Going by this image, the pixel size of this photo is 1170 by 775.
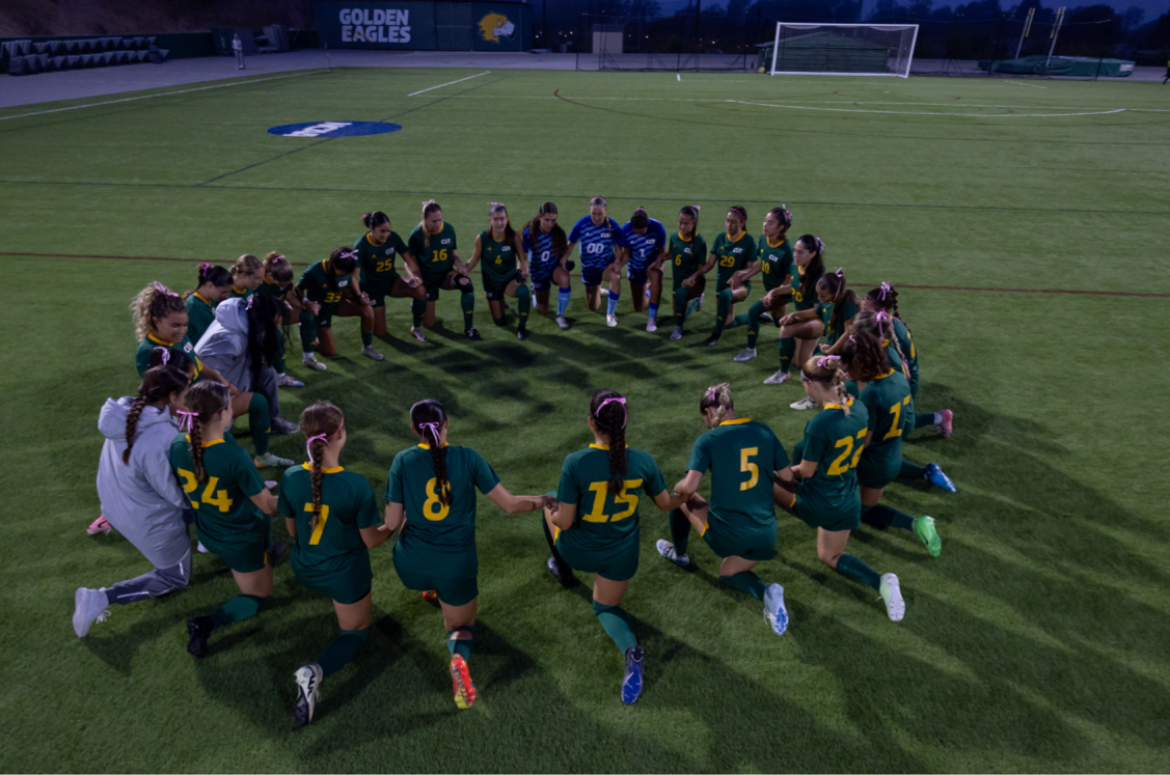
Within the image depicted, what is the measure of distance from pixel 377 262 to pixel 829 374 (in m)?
5.83

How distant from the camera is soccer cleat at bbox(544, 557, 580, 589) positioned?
187 inches

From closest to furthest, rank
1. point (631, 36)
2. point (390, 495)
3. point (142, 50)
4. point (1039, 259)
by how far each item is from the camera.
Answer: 1. point (390, 495)
2. point (1039, 259)
3. point (142, 50)
4. point (631, 36)

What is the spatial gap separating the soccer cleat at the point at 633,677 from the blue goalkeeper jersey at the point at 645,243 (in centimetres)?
607

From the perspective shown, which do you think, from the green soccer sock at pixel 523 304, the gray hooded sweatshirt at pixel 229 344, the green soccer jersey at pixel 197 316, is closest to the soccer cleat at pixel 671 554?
the gray hooded sweatshirt at pixel 229 344

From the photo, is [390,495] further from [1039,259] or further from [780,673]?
[1039,259]

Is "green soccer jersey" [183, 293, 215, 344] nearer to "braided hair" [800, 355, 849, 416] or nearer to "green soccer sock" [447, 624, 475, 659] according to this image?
"green soccer sock" [447, 624, 475, 659]

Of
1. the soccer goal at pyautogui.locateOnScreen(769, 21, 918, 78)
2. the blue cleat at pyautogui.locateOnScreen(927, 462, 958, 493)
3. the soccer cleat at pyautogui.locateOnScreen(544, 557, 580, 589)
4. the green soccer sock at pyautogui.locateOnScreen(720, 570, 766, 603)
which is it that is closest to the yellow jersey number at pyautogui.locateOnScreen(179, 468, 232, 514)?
the soccer cleat at pyautogui.locateOnScreen(544, 557, 580, 589)

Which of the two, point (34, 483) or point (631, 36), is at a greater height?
point (631, 36)

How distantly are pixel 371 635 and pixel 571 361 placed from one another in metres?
4.44

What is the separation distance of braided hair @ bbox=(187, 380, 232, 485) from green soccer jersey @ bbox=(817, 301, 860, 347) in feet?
17.8

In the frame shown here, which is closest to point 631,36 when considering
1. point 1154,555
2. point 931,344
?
point 931,344

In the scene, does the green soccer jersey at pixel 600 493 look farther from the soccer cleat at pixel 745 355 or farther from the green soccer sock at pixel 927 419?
the soccer cleat at pixel 745 355

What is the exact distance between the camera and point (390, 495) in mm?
3795

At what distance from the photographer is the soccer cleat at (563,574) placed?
474 cm
